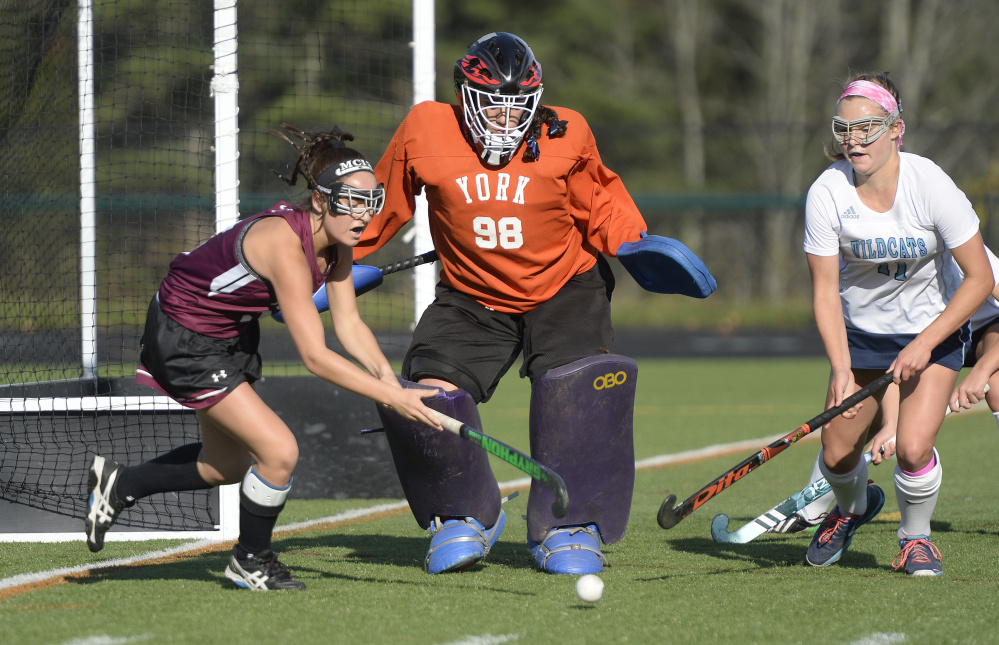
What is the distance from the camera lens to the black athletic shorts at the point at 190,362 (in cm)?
356

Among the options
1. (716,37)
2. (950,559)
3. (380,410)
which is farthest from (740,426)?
(716,37)

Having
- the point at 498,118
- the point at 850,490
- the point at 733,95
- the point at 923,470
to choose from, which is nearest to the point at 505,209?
the point at 498,118

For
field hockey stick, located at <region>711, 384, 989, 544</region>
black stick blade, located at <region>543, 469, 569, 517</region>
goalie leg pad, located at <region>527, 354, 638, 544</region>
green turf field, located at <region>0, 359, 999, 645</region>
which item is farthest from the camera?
field hockey stick, located at <region>711, 384, 989, 544</region>

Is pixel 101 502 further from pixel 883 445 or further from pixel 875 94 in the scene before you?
pixel 883 445

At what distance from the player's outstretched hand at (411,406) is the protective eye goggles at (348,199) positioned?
0.57 meters

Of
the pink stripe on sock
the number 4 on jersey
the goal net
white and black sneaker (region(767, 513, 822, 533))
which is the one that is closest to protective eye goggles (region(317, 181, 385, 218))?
the goal net

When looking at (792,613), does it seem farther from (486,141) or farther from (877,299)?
(486,141)

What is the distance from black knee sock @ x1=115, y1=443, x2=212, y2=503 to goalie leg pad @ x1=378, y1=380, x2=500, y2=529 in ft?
2.14

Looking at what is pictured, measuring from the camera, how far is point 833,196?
3906mm

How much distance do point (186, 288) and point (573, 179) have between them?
1.42 metres

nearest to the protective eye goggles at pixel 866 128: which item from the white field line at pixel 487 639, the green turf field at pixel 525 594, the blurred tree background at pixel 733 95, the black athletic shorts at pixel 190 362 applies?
the green turf field at pixel 525 594

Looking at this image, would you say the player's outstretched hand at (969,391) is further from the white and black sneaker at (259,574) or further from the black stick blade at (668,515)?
the white and black sneaker at (259,574)

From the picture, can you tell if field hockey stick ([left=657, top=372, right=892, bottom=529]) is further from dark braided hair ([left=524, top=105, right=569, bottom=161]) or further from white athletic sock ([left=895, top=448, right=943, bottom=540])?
dark braided hair ([left=524, top=105, right=569, bottom=161])

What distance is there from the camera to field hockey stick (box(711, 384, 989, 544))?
4.48m
